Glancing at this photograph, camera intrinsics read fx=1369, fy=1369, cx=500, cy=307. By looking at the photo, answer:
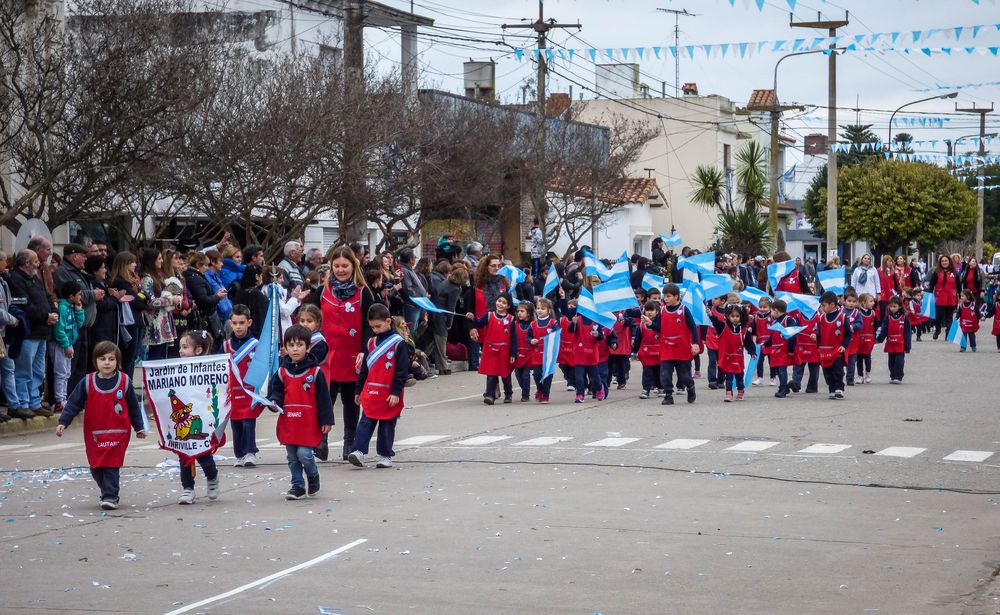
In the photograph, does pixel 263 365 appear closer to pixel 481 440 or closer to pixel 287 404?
pixel 287 404

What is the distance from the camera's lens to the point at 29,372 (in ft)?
49.1

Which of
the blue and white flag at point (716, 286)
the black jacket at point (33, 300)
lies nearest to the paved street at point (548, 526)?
the black jacket at point (33, 300)

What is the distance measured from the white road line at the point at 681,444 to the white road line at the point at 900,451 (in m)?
1.70

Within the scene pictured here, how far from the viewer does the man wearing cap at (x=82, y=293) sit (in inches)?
607

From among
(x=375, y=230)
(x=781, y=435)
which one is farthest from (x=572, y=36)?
(x=781, y=435)

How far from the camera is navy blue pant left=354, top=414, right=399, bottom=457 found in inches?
456

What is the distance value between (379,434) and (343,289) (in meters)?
1.38

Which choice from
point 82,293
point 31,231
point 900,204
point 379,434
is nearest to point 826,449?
point 379,434

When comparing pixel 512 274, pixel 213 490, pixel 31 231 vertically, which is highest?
pixel 31 231

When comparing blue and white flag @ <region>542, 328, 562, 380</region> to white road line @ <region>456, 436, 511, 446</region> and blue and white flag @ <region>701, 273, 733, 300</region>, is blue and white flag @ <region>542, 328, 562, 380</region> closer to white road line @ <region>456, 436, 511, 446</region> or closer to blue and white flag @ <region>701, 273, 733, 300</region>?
blue and white flag @ <region>701, 273, 733, 300</region>

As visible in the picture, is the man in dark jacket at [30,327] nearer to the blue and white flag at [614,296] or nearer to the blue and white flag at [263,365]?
the blue and white flag at [263,365]

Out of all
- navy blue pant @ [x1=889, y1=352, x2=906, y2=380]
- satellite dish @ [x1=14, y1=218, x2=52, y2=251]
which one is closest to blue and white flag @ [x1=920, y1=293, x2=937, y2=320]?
navy blue pant @ [x1=889, y1=352, x2=906, y2=380]

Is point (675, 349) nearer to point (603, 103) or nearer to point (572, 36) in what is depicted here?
point (572, 36)

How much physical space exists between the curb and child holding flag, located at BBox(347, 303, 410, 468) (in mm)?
5138
